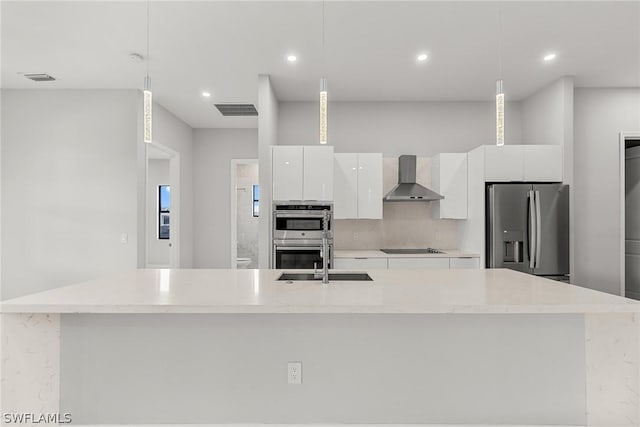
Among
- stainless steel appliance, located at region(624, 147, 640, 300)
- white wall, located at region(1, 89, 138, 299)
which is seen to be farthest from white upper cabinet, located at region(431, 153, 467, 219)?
white wall, located at region(1, 89, 138, 299)

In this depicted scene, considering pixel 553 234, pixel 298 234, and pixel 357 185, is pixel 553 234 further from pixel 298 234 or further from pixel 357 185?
pixel 298 234

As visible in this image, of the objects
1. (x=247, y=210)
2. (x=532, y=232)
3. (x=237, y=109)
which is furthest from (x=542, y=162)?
(x=247, y=210)

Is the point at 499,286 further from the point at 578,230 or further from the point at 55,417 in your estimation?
the point at 578,230

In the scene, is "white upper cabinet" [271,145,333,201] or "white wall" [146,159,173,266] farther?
"white wall" [146,159,173,266]

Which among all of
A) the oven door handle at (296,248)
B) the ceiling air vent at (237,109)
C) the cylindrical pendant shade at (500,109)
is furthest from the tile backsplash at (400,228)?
the cylindrical pendant shade at (500,109)

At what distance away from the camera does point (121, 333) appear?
2.09m

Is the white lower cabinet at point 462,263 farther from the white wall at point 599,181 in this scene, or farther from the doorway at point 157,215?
the doorway at point 157,215

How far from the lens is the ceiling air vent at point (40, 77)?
4160 mm

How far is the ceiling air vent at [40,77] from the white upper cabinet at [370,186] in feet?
12.0

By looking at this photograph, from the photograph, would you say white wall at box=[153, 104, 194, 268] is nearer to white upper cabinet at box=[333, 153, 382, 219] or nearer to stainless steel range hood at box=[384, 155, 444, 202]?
white upper cabinet at box=[333, 153, 382, 219]

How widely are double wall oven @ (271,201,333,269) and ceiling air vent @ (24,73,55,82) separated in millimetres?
2931

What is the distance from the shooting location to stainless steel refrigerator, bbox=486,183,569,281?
399 cm

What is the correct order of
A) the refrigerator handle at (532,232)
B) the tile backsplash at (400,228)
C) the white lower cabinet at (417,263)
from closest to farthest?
the refrigerator handle at (532,232) → the white lower cabinet at (417,263) → the tile backsplash at (400,228)

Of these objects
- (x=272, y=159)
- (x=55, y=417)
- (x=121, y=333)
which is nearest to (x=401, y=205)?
(x=272, y=159)
